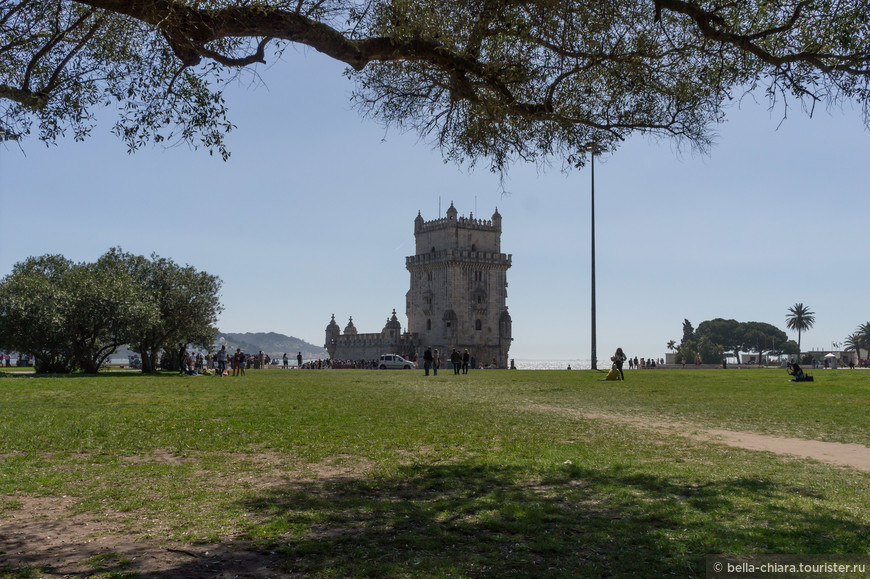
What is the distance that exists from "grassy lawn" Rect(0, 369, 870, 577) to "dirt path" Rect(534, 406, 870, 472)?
482 millimetres

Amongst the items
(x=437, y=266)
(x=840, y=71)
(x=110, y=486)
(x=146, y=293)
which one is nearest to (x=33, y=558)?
(x=110, y=486)

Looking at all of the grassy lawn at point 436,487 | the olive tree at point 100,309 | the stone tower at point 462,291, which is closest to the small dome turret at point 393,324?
the stone tower at point 462,291

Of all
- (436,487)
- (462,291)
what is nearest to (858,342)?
(462,291)

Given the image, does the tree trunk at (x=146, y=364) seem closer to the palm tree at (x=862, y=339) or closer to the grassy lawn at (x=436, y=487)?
the grassy lawn at (x=436, y=487)

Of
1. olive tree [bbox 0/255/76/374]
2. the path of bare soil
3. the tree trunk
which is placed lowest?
the path of bare soil

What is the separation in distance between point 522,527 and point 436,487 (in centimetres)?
198

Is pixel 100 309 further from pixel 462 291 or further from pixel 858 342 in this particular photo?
pixel 858 342

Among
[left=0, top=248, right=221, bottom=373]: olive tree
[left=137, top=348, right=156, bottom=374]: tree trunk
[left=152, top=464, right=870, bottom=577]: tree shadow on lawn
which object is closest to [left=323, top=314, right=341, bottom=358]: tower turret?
[left=0, top=248, right=221, bottom=373]: olive tree

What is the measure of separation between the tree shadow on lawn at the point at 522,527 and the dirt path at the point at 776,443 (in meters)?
2.64

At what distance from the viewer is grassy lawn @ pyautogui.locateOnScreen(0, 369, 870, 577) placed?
20.5ft

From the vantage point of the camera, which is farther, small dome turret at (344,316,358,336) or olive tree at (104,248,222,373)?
small dome turret at (344,316,358,336)

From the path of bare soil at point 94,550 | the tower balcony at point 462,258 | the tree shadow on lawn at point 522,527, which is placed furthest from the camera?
the tower balcony at point 462,258

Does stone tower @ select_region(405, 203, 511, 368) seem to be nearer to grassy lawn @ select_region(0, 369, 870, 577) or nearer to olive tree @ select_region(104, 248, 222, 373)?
olive tree @ select_region(104, 248, 222, 373)

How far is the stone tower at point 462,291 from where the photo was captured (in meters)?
91.6
